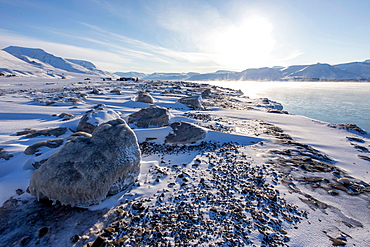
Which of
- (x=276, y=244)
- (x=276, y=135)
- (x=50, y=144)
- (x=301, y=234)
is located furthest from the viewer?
(x=276, y=135)

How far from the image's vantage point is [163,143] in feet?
24.2

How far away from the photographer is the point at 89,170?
394 cm

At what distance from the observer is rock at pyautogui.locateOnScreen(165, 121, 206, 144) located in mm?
7430

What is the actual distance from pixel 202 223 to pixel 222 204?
77 centimetres

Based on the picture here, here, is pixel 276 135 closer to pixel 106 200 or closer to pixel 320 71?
pixel 106 200

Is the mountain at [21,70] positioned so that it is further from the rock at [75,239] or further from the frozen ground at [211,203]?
the rock at [75,239]

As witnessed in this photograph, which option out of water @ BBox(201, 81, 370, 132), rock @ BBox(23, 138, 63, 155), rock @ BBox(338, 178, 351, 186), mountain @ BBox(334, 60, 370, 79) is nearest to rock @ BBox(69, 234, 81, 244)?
rock @ BBox(23, 138, 63, 155)

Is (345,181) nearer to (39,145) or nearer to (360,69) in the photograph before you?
(39,145)

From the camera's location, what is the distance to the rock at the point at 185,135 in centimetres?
743

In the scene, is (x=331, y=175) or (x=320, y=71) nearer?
(x=331, y=175)

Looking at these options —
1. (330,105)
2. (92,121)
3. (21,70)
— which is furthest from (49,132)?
(21,70)

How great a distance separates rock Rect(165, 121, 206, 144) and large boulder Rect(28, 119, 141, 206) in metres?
2.82

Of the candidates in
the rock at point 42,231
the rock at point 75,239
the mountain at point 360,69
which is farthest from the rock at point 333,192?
the mountain at point 360,69

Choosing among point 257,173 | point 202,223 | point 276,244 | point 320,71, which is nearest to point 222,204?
point 202,223
